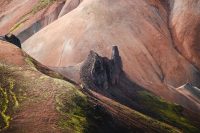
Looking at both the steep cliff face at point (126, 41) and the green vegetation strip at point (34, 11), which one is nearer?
the steep cliff face at point (126, 41)

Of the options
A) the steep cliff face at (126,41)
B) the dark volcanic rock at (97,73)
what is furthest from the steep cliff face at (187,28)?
the dark volcanic rock at (97,73)

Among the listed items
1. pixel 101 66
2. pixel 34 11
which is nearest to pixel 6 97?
pixel 101 66

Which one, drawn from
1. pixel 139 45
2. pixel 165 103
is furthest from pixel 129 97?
pixel 139 45

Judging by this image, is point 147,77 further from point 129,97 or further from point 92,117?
point 92,117

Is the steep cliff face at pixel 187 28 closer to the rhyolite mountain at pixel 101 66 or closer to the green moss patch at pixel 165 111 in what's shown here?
the rhyolite mountain at pixel 101 66

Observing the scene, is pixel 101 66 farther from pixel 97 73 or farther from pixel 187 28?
pixel 187 28
